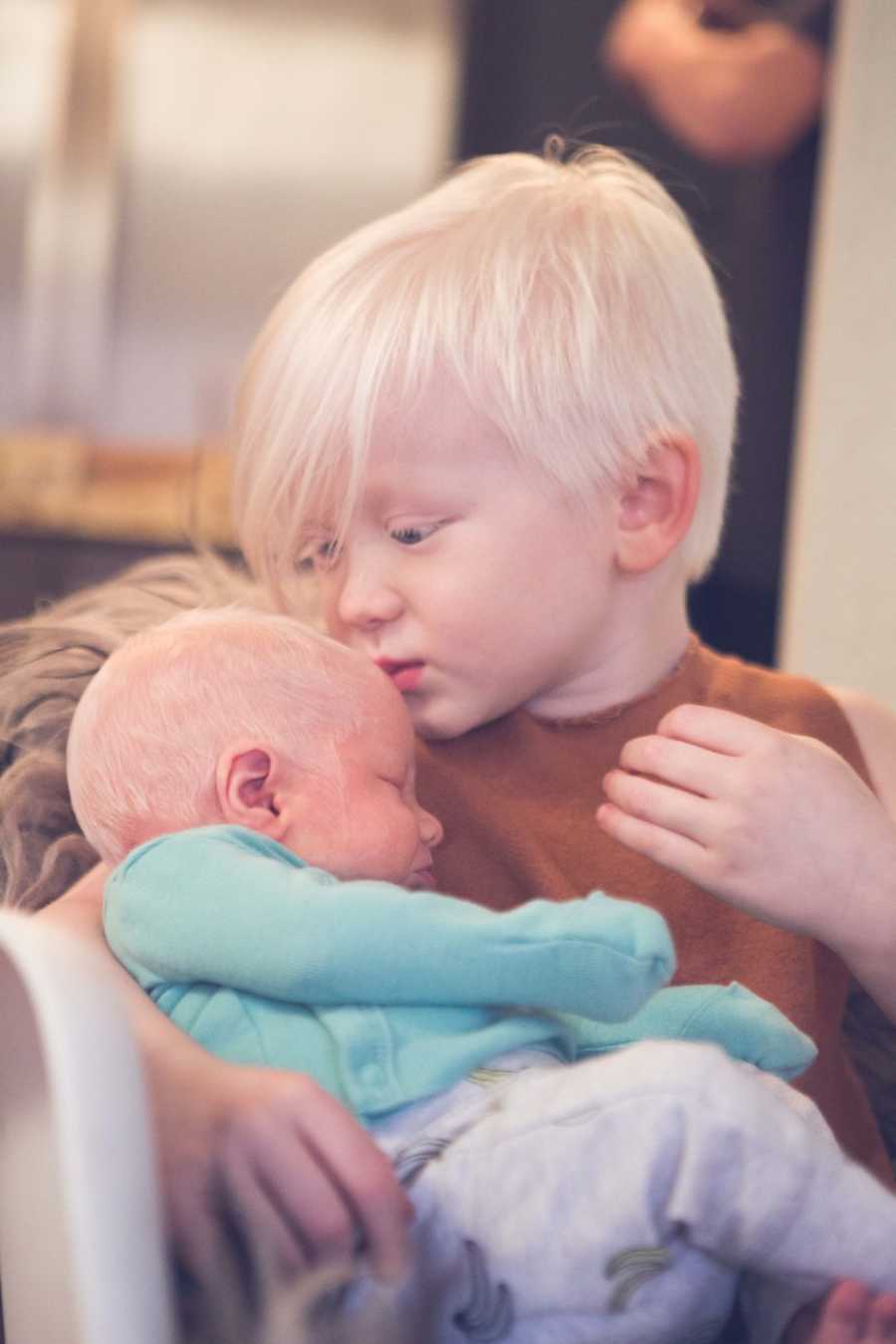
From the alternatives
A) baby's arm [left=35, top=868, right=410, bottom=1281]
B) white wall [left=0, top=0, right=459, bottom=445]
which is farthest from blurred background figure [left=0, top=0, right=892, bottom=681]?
baby's arm [left=35, top=868, right=410, bottom=1281]

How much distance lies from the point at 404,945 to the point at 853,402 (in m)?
1.30

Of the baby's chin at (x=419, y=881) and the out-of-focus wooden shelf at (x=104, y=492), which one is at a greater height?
the baby's chin at (x=419, y=881)

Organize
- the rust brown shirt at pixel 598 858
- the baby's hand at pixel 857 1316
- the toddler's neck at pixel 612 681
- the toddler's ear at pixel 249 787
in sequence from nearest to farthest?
the baby's hand at pixel 857 1316 → the toddler's ear at pixel 249 787 → the rust brown shirt at pixel 598 858 → the toddler's neck at pixel 612 681

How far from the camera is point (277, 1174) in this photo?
0.65m

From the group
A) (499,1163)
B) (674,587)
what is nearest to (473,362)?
(674,587)

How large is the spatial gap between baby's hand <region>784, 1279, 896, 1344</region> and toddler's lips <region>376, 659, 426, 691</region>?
0.50 metres

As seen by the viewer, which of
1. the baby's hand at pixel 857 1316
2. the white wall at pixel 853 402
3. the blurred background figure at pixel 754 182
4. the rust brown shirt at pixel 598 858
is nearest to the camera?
the baby's hand at pixel 857 1316

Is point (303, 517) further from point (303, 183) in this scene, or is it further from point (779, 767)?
point (303, 183)

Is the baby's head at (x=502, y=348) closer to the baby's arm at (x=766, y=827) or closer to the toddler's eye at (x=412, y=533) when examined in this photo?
the toddler's eye at (x=412, y=533)

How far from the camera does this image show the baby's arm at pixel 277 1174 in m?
0.64

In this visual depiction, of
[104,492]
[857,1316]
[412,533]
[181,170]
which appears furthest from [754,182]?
[857,1316]

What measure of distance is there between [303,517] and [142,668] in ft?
0.75

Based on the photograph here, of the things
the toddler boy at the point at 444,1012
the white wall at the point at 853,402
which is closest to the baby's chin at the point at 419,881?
the toddler boy at the point at 444,1012

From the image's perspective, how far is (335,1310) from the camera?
63cm
